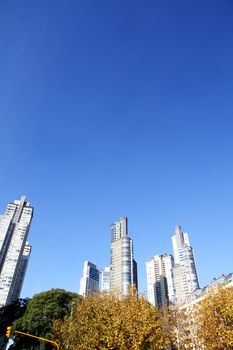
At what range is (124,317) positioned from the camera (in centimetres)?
2705

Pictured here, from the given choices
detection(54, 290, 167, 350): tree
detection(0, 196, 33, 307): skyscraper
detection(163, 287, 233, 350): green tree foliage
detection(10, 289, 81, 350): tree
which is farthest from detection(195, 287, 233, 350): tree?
detection(0, 196, 33, 307): skyscraper

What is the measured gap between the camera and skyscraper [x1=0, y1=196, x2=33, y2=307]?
161125 millimetres

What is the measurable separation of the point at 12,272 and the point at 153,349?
155407mm

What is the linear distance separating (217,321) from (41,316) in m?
33.2

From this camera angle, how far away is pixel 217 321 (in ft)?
94.0

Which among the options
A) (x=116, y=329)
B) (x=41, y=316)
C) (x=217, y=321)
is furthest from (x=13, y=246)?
(x=217, y=321)

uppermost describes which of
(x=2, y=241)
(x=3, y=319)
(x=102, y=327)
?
(x=2, y=241)

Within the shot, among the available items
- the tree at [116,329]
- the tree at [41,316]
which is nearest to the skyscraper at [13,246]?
the tree at [41,316]

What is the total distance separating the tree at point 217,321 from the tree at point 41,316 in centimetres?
2367

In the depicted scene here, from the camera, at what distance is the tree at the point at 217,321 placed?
26.5 metres

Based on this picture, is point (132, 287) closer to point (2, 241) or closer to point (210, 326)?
point (210, 326)

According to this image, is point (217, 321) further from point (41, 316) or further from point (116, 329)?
point (41, 316)

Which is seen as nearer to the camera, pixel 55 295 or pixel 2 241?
pixel 55 295

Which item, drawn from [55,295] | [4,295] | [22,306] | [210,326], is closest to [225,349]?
[210,326]
